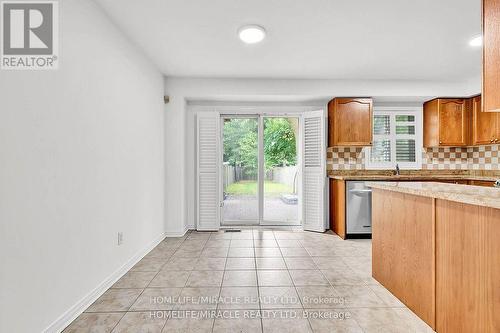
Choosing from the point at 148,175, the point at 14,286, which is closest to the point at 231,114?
the point at 148,175

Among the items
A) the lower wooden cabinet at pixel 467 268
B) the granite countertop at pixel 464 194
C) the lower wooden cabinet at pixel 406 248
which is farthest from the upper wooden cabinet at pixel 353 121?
the lower wooden cabinet at pixel 467 268

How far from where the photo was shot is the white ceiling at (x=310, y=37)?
2.26 meters

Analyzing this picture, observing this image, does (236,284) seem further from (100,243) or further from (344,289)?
(100,243)

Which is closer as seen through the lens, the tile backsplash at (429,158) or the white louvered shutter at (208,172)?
the white louvered shutter at (208,172)

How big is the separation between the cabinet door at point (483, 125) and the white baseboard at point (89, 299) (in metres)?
5.15

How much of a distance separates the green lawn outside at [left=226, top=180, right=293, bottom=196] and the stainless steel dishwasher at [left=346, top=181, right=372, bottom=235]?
1127mm

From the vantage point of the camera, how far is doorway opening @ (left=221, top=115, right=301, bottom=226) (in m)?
4.61

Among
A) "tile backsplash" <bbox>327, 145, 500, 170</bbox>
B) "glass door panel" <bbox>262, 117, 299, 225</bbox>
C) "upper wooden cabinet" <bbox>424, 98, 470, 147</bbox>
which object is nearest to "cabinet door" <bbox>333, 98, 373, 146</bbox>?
"tile backsplash" <bbox>327, 145, 500, 170</bbox>

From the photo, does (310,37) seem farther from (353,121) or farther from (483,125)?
(483,125)

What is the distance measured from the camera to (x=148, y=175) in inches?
130

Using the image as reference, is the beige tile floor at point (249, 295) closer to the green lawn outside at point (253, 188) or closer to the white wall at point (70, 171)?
the white wall at point (70, 171)

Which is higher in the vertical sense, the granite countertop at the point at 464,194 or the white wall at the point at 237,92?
the white wall at the point at 237,92

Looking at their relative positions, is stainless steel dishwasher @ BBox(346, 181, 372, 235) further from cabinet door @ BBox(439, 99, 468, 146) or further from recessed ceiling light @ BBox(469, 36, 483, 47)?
recessed ceiling light @ BBox(469, 36, 483, 47)

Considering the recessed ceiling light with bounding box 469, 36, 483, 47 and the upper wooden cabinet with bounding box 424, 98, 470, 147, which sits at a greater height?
the recessed ceiling light with bounding box 469, 36, 483, 47
